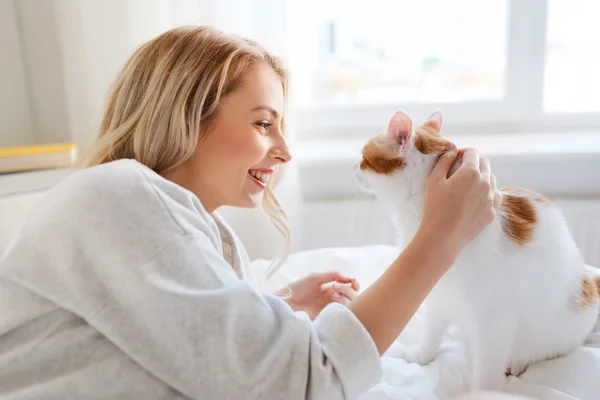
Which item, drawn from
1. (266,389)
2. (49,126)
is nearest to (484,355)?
(266,389)

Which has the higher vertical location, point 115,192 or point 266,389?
point 115,192

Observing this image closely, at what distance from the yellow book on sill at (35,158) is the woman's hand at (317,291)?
0.70 metres

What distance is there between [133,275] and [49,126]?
1.28 metres

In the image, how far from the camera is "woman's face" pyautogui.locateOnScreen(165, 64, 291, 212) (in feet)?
2.74

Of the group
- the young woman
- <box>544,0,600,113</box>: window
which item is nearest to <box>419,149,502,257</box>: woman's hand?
the young woman

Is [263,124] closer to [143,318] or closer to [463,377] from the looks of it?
[143,318]

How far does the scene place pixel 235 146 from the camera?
833 millimetres

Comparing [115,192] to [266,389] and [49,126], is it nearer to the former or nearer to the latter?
[266,389]

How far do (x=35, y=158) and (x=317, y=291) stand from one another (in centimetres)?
79

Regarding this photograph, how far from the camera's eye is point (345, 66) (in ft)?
6.15

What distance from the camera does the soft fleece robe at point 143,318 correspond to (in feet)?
1.96

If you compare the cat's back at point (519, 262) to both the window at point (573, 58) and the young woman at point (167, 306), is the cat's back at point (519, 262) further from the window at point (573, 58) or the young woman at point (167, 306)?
the window at point (573, 58)

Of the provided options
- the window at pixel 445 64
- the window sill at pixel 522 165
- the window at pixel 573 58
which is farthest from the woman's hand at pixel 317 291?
the window at pixel 573 58

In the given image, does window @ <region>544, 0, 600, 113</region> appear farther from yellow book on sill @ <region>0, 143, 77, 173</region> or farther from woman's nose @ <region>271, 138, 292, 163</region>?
yellow book on sill @ <region>0, 143, 77, 173</region>
